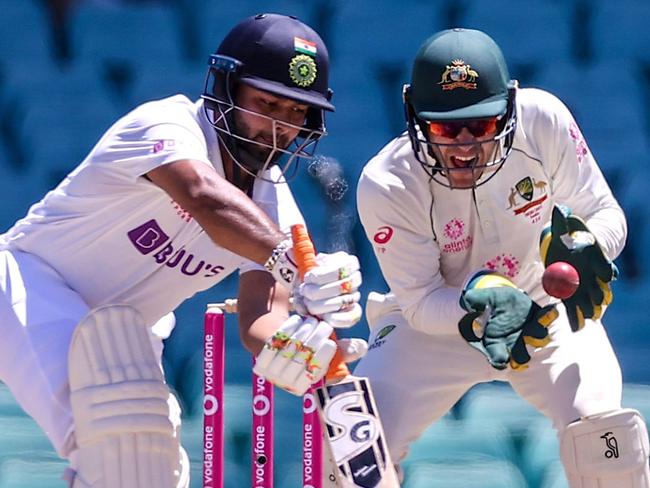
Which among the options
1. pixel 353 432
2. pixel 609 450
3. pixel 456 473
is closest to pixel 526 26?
pixel 456 473

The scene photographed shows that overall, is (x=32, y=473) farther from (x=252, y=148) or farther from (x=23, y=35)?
(x=252, y=148)

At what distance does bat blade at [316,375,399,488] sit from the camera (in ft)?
9.34

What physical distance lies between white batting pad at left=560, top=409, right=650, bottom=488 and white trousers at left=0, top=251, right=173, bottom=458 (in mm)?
964

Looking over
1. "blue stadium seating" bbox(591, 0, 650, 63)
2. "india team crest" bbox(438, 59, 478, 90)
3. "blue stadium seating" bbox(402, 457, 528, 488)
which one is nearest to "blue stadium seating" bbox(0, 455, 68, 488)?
"blue stadium seating" bbox(402, 457, 528, 488)

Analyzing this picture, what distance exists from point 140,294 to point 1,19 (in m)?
1.47

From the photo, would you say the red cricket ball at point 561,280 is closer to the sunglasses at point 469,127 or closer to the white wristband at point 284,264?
the sunglasses at point 469,127

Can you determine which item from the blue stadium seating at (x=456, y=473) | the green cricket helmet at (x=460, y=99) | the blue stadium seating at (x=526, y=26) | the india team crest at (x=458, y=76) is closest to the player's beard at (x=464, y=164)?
the green cricket helmet at (x=460, y=99)

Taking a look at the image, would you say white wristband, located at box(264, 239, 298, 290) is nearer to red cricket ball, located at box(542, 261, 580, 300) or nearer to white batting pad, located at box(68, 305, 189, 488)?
white batting pad, located at box(68, 305, 189, 488)

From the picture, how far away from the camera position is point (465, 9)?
13.9ft

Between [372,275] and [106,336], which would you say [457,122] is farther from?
[372,275]

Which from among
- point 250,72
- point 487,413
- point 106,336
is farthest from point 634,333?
point 106,336

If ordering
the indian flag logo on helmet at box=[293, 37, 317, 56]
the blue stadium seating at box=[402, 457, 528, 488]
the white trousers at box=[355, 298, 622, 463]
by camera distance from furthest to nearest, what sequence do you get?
the blue stadium seating at box=[402, 457, 528, 488] → the white trousers at box=[355, 298, 622, 463] → the indian flag logo on helmet at box=[293, 37, 317, 56]

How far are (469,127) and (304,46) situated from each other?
0.36m

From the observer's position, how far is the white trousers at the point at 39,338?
2.85m
